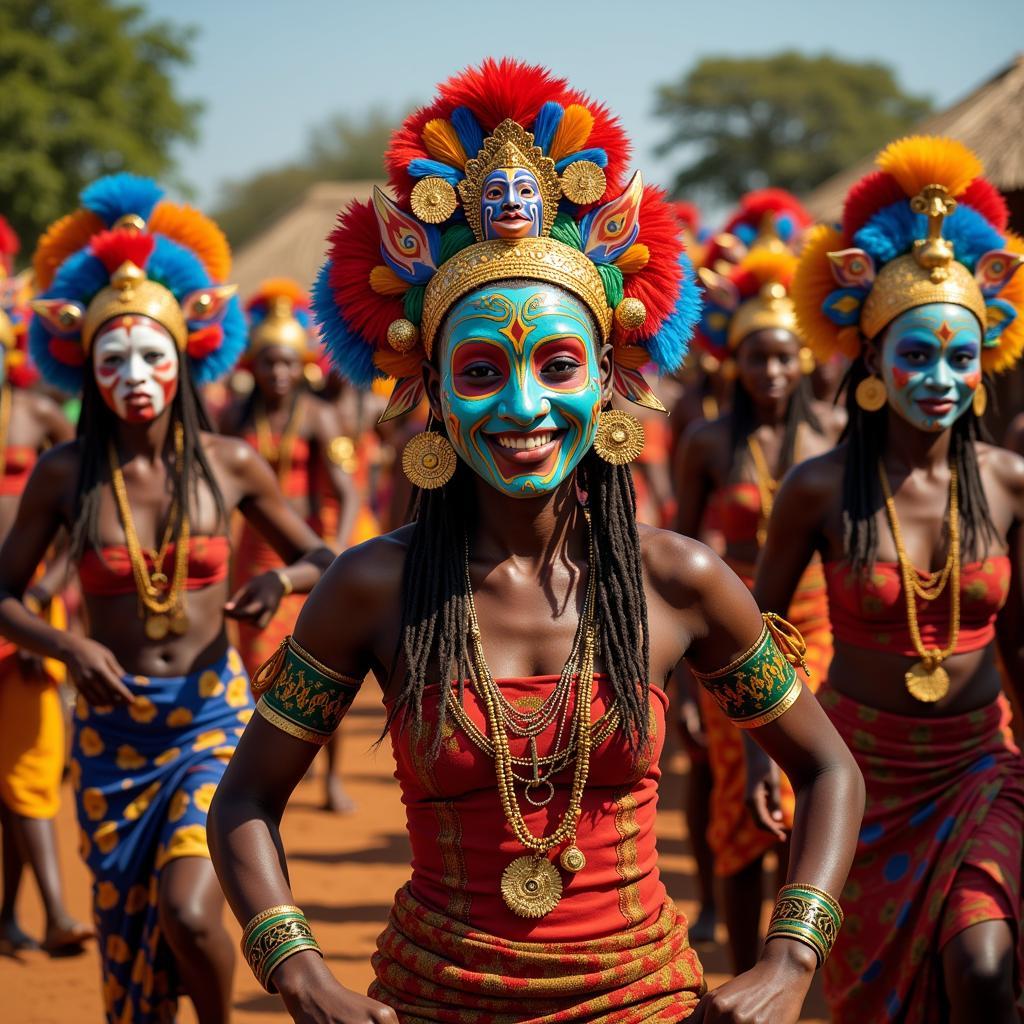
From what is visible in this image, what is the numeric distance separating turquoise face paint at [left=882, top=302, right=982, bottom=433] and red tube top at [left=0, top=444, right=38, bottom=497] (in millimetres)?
4889

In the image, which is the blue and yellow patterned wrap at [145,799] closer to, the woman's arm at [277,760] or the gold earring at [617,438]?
the woman's arm at [277,760]

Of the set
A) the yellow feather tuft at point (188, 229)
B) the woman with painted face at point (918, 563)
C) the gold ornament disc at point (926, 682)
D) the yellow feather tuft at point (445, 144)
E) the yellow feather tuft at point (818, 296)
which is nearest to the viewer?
the yellow feather tuft at point (445, 144)

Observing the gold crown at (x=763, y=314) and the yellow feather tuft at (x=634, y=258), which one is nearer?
the yellow feather tuft at (x=634, y=258)

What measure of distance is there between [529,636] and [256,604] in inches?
76.5

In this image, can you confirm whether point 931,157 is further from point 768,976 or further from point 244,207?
point 244,207

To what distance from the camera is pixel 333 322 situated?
3301 mm

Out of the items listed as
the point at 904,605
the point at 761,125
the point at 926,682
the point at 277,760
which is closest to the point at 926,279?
the point at 904,605

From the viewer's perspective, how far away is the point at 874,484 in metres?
4.80

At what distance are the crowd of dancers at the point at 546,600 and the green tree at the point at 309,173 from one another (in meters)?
82.9

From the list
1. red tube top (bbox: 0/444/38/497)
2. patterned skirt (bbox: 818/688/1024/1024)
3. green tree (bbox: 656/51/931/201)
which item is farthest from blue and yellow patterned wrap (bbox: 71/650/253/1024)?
green tree (bbox: 656/51/931/201)

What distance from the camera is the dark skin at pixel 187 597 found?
4.67 meters

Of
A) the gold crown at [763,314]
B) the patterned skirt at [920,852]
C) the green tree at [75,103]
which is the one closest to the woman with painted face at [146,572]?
the patterned skirt at [920,852]

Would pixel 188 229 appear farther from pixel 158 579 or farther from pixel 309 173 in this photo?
pixel 309 173

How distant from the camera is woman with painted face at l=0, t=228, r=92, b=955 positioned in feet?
22.4
